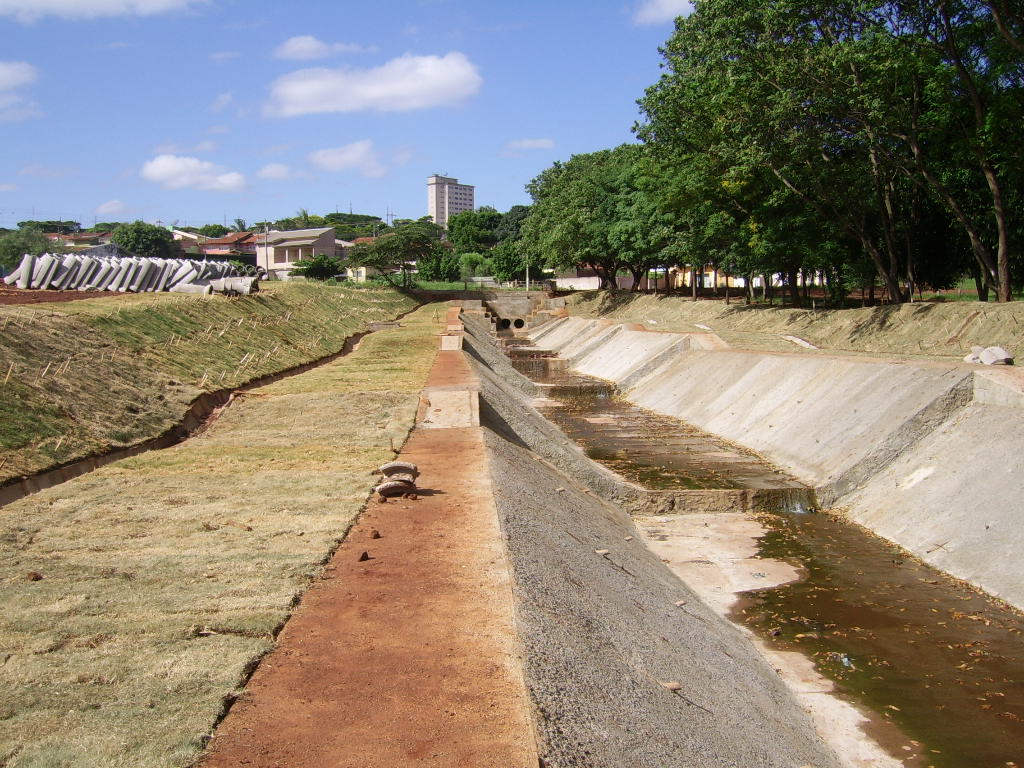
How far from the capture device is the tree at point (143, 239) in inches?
4648

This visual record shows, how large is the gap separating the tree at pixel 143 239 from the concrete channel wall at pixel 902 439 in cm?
10543

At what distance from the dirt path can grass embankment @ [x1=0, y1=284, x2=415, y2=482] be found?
8374 mm

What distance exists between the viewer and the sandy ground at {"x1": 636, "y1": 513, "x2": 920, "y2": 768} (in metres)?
9.11

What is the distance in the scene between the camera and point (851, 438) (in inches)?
801

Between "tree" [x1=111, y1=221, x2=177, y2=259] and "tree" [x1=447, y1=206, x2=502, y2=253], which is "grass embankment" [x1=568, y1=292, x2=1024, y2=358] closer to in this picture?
"tree" [x1=111, y1=221, x2=177, y2=259]

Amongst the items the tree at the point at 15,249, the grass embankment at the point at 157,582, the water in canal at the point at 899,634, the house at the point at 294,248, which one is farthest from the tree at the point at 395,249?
the grass embankment at the point at 157,582

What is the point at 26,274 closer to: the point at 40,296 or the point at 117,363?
the point at 40,296

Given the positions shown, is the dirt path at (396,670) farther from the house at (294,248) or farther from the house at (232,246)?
the house at (232,246)

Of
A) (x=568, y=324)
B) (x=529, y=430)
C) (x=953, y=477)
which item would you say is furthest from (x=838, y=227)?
(x=568, y=324)

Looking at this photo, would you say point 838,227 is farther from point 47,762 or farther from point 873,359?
point 47,762

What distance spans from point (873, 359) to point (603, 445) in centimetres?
803

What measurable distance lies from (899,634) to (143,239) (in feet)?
403

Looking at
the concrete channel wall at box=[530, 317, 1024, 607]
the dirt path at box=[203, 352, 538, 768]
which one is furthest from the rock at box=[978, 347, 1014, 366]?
the dirt path at box=[203, 352, 538, 768]

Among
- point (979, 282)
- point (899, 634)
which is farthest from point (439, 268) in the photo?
point (899, 634)
